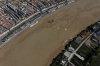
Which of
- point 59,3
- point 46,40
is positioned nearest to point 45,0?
point 59,3

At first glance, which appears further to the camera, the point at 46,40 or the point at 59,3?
the point at 59,3

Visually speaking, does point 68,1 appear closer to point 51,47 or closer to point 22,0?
point 22,0

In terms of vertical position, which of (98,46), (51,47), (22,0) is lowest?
(98,46)

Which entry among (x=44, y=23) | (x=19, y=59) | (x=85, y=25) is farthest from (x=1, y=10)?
(x=85, y=25)

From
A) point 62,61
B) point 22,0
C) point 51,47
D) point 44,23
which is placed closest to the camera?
point 62,61

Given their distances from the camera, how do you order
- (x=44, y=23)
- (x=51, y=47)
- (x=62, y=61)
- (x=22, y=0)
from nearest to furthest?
1. (x=62, y=61)
2. (x=51, y=47)
3. (x=44, y=23)
4. (x=22, y=0)

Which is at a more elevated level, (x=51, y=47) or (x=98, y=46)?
(x=51, y=47)
